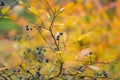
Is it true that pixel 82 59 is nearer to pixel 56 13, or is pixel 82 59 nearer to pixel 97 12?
pixel 56 13

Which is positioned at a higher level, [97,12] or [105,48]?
[97,12]

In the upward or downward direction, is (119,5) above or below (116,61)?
above

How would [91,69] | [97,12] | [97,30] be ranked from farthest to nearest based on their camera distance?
1. [97,12]
2. [97,30]
3. [91,69]

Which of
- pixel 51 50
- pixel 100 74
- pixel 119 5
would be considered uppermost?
pixel 119 5

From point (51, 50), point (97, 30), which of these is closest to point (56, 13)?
point (51, 50)

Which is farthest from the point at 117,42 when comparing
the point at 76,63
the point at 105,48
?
the point at 76,63

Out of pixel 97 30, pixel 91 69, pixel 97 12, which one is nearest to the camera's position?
pixel 91 69

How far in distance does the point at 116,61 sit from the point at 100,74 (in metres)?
0.07

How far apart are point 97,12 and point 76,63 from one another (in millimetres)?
2831

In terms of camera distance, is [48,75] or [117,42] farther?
[117,42]

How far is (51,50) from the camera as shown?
5.16 feet

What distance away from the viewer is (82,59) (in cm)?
152

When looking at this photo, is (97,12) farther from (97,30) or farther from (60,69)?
(60,69)

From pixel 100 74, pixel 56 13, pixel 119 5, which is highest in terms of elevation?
pixel 119 5
